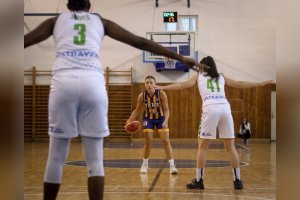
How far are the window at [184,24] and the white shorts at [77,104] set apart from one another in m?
17.3

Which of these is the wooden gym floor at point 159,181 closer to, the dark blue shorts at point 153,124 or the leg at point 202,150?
the leg at point 202,150

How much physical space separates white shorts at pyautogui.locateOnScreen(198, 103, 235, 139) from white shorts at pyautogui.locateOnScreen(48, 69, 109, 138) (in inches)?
138

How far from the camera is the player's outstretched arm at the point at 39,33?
2758 mm

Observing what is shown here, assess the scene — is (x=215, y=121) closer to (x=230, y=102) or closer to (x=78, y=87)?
(x=78, y=87)

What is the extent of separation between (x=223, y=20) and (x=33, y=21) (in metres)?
8.62

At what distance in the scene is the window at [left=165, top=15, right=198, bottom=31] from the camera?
19.8 metres

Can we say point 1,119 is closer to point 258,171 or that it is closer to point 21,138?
point 21,138

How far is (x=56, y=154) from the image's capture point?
292cm

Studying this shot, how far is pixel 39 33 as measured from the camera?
111 inches

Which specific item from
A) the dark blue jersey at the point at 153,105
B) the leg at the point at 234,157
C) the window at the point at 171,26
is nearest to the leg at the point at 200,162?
the leg at the point at 234,157

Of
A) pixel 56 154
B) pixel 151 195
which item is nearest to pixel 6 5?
pixel 56 154

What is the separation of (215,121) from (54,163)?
3.61m

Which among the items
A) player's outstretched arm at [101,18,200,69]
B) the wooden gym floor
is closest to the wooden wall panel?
the wooden gym floor

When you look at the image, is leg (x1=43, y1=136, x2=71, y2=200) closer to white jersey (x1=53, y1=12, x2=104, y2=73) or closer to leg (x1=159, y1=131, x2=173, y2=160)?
white jersey (x1=53, y1=12, x2=104, y2=73)
